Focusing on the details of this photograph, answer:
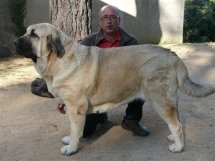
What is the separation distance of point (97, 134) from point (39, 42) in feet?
5.41

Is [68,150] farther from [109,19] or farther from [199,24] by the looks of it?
[199,24]

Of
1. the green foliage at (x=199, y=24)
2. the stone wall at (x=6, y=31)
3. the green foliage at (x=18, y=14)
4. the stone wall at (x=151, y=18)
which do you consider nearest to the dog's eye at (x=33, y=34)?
the stone wall at (x=6, y=31)

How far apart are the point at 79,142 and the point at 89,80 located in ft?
3.27

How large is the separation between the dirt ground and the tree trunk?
1249mm

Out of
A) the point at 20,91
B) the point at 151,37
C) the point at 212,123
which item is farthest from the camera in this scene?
the point at 151,37

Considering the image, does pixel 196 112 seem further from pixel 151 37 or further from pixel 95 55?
pixel 151 37

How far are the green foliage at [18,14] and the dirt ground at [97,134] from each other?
3.81m

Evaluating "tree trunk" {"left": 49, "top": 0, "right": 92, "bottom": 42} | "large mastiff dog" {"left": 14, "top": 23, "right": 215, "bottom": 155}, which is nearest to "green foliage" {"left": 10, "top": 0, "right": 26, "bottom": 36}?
"tree trunk" {"left": 49, "top": 0, "right": 92, "bottom": 42}

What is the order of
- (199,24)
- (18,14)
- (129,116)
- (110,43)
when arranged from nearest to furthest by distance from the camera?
(110,43), (129,116), (18,14), (199,24)

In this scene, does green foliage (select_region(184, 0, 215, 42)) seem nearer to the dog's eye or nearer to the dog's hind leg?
the dog's hind leg

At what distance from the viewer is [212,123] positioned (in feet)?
19.6

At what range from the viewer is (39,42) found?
466 centimetres

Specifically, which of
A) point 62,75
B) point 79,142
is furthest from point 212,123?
point 62,75

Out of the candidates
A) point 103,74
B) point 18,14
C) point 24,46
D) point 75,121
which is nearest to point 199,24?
point 18,14
